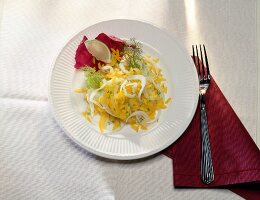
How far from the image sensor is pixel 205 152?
3.03 ft

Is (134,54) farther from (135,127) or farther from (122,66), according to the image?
(135,127)

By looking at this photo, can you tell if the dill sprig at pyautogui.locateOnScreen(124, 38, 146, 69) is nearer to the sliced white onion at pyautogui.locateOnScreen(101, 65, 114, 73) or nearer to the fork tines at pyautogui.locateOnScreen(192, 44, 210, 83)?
the sliced white onion at pyautogui.locateOnScreen(101, 65, 114, 73)

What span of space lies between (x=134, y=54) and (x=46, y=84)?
0.24 meters

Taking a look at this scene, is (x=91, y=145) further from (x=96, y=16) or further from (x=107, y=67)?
(x=96, y=16)

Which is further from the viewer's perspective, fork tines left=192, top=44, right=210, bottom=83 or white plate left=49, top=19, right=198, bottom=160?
fork tines left=192, top=44, right=210, bottom=83

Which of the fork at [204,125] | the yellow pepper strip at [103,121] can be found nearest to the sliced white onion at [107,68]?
the yellow pepper strip at [103,121]

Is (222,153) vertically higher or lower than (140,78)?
lower

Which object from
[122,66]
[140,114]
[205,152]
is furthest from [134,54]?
[205,152]

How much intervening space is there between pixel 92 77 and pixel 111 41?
11cm

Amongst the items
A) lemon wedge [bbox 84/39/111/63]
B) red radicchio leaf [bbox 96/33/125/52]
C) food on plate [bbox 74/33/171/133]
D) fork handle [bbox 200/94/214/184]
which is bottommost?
fork handle [bbox 200/94/214/184]

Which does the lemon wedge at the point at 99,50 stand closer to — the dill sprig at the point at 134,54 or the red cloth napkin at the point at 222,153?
the dill sprig at the point at 134,54

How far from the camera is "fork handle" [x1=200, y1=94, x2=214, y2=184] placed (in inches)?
35.6

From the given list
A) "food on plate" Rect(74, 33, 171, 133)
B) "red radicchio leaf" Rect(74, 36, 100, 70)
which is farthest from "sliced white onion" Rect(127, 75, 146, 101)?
"red radicchio leaf" Rect(74, 36, 100, 70)

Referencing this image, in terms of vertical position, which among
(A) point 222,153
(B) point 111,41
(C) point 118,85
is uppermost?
(B) point 111,41
